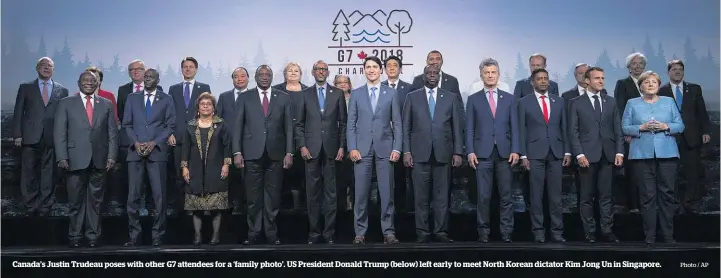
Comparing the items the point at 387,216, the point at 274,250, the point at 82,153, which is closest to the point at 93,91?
the point at 82,153

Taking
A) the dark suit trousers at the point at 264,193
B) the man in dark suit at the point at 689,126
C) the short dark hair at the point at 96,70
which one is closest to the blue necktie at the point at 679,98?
the man in dark suit at the point at 689,126

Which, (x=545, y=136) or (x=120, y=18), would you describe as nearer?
(x=545, y=136)

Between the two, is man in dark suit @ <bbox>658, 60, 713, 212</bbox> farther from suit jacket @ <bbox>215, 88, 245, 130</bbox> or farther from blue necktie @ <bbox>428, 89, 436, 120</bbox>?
suit jacket @ <bbox>215, 88, 245, 130</bbox>

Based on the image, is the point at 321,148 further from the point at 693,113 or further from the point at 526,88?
the point at 693,113

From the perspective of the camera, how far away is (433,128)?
270 inches

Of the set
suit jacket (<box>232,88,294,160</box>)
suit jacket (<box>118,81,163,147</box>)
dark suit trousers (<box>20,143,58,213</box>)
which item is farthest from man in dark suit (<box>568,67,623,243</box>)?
dark suit trousers (<box>20,143,58,213</box>)

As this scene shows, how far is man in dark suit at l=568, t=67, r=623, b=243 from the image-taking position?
22.9ft

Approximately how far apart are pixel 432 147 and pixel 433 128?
15 cm

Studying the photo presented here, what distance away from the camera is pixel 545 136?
691cm

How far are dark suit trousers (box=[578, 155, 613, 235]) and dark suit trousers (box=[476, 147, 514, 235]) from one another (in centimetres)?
59

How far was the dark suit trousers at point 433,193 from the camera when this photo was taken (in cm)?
686

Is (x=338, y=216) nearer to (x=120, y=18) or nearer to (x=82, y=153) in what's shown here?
(x=82, y=153)

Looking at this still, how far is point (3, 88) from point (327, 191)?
3.20 m

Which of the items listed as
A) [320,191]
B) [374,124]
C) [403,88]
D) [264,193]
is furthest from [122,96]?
[403,88]
